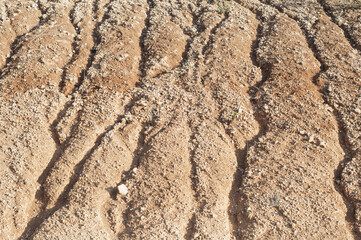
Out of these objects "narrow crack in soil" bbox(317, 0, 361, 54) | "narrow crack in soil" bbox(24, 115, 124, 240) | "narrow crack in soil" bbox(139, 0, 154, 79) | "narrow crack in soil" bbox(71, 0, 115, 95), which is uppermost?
"narrow crack in soil" bbox(317, 0, 361, 54)

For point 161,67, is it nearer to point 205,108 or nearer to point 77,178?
point 205,108

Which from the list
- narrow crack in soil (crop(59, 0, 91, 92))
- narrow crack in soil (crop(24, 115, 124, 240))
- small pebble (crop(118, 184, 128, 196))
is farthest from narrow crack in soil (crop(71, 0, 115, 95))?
small pebble (crop(118, 184, 128, 196))

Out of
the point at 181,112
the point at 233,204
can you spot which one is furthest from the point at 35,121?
the point at 233,204

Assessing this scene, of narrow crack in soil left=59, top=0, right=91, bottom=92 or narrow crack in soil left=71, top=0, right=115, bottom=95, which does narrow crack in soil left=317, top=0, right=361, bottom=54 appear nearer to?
narrow crack in soil left=71, top=0, right=115, bottom=95

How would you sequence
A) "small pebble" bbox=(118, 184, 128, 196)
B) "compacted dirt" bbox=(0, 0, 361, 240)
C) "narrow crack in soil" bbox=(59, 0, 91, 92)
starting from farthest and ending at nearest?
1. "narrow crack in soil" bbox=(59, 0, 91, 92)
2. "small pebble" bbox=(118, 184, 128, 196)
3. "compacted dirt" bbox=(0, 0, 361, 240)

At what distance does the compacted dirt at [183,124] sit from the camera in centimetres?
356

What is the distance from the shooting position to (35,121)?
4.40 meters

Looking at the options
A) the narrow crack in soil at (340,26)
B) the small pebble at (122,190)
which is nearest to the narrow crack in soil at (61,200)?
the small pebble at (122,190)

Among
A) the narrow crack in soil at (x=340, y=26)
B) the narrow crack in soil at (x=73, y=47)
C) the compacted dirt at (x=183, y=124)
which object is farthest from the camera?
the narrow crack in soil at (x=340, y=26)

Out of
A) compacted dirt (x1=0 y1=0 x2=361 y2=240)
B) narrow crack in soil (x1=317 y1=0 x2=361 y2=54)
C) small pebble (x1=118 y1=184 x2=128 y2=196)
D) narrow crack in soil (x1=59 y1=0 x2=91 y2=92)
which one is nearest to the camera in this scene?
compacted dirt (x1=0 y1=0 x2=361 y2=240)

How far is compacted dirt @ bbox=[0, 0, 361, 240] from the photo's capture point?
11.7 ft

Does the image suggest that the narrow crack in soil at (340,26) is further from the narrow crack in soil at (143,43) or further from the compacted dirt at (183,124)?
the narrow crack in soil at (143,43)

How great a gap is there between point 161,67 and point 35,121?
1755mm

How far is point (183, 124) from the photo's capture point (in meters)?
4.27
